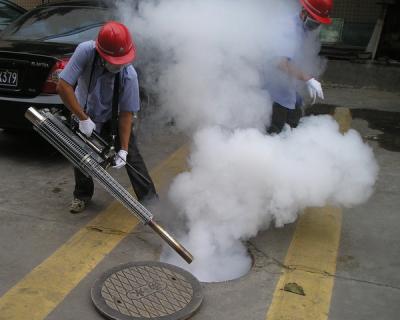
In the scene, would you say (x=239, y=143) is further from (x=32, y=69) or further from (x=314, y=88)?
(x=32, y=69)

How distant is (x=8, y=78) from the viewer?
491 cm

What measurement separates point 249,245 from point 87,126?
143 cm

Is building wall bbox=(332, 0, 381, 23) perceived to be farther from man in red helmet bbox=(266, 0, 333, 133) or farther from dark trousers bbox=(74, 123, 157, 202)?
dark trousers bbox=(74, 123, 157, 202)

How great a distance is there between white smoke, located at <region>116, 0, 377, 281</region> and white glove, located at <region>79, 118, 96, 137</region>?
707 millimetres

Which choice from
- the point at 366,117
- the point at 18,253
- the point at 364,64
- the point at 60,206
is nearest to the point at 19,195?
the point at 60,206

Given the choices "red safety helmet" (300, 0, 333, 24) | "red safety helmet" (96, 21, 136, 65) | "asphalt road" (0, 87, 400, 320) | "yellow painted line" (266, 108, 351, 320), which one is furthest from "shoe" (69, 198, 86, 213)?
"red safety helmet" (300, 0, 333, 24)

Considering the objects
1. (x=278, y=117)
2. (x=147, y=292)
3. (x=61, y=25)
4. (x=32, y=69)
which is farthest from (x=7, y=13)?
(x=147, y=292)

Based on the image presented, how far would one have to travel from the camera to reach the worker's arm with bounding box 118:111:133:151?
373 centimetres

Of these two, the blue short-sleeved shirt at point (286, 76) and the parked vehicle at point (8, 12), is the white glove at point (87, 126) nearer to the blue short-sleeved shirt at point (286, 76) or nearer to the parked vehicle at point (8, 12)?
the blue short-sleeved shirt at point (286, 76)

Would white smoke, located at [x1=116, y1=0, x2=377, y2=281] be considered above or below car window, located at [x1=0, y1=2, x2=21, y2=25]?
above

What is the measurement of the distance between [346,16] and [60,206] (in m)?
7.33

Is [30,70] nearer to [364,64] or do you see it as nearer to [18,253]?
[18,253]

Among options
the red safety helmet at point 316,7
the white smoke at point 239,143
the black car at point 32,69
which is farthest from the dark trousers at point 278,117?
the black car at point 32,69

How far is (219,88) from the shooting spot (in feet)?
12.0
